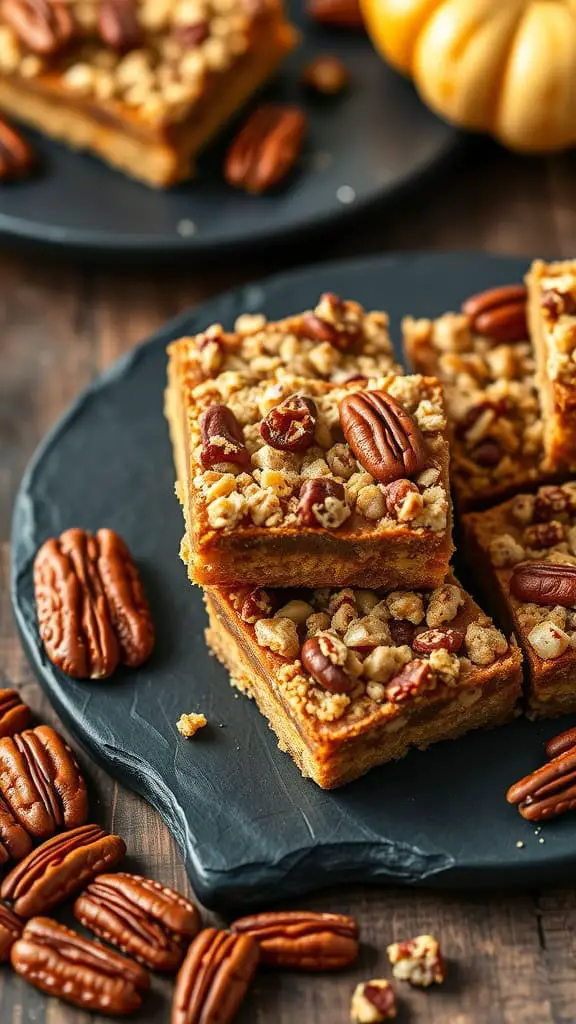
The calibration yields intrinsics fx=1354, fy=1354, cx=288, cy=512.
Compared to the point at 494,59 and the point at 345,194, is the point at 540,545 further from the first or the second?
the point at 494,59

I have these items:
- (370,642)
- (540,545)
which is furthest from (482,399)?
(370,642)

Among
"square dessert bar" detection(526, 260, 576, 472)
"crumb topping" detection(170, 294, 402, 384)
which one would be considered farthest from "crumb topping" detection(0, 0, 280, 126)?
"square dessert bar" detection(526, 260, 576, 472)

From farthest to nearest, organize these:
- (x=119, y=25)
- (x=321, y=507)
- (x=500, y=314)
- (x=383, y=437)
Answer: (x=119, y=25) → (x=500, y=314) → (x=383, y=437) → (x=321, y=507)

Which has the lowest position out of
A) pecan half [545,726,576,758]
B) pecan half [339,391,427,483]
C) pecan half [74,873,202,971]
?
pecan half [545,726,576,758]

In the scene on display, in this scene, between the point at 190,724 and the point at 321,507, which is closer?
the point at 321,507

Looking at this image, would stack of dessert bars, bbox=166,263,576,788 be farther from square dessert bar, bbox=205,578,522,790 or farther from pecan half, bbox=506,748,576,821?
pecan half, bbox=506,748,576,821

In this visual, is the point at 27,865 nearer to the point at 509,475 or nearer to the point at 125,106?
the point at 509,475

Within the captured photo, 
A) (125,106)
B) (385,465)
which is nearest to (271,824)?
(385,465)
